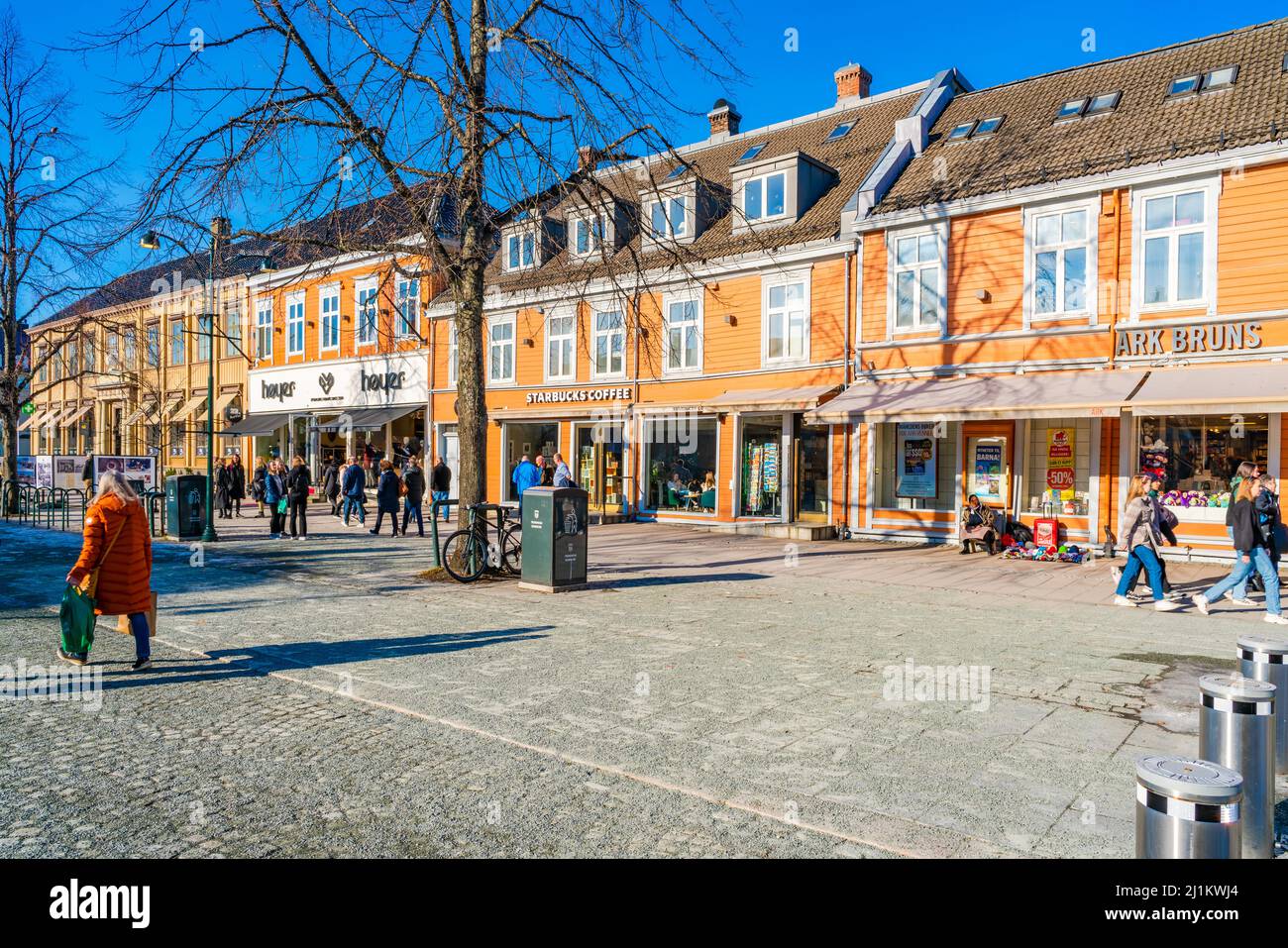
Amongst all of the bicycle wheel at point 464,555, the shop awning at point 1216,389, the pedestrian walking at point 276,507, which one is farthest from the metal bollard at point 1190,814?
the pedestrian walking at point 276,507

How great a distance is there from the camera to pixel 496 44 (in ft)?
35.1

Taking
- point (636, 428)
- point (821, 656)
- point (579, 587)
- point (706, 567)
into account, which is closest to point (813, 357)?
point (636, 428)

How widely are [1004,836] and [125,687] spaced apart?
5993 mm

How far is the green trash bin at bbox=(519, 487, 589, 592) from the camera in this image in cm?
1134

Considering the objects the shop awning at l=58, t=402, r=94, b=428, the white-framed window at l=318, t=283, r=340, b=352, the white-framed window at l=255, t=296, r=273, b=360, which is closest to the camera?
the white-framed window at l=318, t=283, r=340, b=352

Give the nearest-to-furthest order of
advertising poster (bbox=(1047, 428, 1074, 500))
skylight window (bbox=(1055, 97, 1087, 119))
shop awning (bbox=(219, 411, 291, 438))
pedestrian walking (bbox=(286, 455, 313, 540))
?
1. advertising poster (bbox=(1047, 428, 1074, 500))
2. skylight window (bbox=(1055, 97, 1087, 119))
3. pedestrian walking (bbox=(286, 455, 313, 540))
4. shop awning (bbox=(219, 411, 291, 438))

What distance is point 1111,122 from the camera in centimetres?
1678

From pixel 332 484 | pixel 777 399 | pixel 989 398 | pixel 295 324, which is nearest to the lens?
pixel 989 398

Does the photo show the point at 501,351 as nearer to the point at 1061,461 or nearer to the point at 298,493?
the point at 298,493

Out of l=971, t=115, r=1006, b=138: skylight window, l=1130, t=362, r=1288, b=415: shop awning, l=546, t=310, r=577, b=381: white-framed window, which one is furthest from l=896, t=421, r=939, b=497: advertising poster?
l=546, t=310, r=577, b=381: white-framed window

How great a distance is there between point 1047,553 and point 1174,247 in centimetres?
557

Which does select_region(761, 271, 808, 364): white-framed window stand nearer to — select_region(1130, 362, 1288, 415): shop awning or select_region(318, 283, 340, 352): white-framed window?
select_region(1130, 362, 1288, 415): shop awning

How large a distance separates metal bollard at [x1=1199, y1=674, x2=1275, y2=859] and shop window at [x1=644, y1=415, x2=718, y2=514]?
56.8 feet

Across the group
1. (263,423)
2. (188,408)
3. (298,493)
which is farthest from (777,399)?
(188,408)
